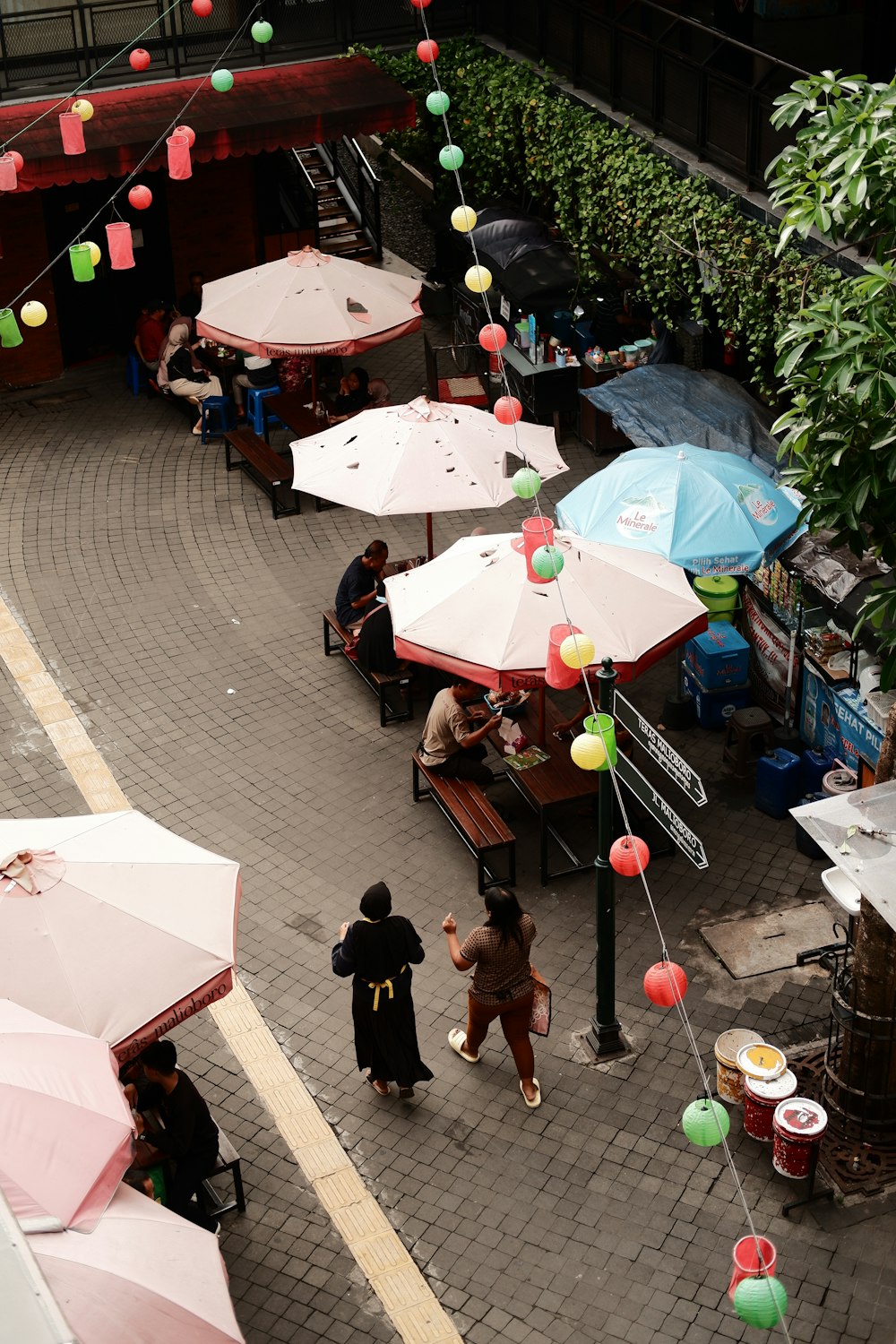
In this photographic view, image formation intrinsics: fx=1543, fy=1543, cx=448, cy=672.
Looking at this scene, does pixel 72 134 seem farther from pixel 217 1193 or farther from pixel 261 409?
pixel 217 1193

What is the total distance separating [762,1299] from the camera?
6.56 metres

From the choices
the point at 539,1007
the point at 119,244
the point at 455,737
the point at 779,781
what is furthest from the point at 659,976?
the point at 119,244

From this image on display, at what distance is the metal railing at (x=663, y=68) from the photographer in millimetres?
14727

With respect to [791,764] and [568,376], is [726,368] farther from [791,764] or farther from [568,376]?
[791,764]

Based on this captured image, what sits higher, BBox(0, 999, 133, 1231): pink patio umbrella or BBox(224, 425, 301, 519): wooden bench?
BBox(0, 999, 133, 1231): pink patio umbrella

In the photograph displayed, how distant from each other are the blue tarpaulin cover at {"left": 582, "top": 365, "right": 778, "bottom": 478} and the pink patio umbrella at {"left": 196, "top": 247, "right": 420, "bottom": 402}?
2.92 m

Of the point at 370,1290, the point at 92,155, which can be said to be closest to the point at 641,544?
the point at 370,1290

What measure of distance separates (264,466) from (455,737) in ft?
19.9

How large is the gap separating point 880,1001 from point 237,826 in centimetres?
540

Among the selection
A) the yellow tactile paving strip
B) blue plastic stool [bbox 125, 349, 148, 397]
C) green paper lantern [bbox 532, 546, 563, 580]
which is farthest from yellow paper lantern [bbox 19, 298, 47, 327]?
green paper lantern [bbox 532, 546, 563, 580]

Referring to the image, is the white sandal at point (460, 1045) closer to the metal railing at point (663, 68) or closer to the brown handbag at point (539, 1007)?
the brown handbag at point (539, 1007)

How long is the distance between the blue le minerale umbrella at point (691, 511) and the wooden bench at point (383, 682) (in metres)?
1.98

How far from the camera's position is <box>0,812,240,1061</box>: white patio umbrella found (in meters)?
7.87

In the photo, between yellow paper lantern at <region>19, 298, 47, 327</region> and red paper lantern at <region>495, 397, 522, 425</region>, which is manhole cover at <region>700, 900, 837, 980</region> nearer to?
red paper lantern at <region>495, 397, 522, 425</region>
